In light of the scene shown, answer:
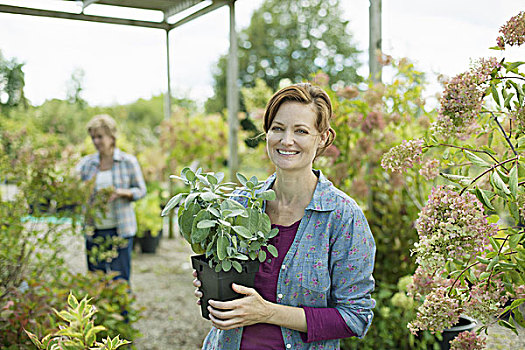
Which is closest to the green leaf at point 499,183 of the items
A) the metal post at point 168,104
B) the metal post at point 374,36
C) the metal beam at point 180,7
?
the metal post at point 374,36

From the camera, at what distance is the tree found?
20.4 metres

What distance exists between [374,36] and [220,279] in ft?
6.80

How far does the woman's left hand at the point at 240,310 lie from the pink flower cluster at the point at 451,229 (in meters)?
0.42

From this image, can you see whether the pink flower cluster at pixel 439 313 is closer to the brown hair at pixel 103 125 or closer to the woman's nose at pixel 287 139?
the woman's nose at pixel 287 139

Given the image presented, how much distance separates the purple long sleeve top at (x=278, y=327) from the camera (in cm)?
123

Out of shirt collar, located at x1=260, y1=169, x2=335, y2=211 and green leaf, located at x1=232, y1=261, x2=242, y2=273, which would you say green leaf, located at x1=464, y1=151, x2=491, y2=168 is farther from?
green leaf, located at x1=232, y1=261, x2=242, y2=273

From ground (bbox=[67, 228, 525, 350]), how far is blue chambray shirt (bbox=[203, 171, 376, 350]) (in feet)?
3.66

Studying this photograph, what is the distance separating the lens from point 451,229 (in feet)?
3.34

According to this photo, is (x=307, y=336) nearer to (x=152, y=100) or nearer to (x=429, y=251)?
(x=429, y=251)

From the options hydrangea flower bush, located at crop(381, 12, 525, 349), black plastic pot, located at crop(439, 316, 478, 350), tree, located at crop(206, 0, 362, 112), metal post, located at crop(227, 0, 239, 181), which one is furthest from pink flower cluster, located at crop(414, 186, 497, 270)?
tree, located at crop(206, 0, 362, 112)

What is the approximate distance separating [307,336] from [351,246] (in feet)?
0.86

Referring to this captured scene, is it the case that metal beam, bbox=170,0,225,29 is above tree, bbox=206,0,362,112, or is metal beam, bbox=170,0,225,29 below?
below

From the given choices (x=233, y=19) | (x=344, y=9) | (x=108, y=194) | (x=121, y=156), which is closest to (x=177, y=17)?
(x=233, y=19)

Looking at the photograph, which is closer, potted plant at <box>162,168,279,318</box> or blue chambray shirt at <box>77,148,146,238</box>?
potted plant at <box>162,168,279,318</box>
